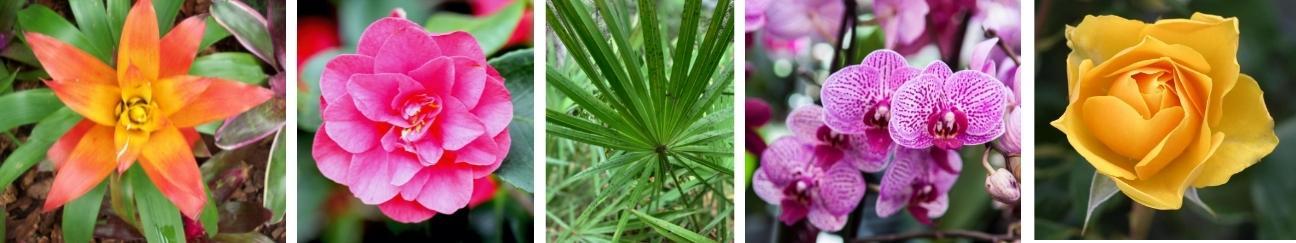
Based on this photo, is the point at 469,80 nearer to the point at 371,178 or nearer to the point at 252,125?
the point at 371,178

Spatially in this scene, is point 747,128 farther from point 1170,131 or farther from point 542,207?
point 1170,131

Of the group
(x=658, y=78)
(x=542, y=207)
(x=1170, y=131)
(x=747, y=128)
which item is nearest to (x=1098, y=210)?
(x=1170, y=131)

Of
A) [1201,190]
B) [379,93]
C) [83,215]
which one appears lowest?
[83,215]

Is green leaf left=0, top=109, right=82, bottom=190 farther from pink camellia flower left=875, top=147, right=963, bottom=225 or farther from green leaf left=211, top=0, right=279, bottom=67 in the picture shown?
pink camellia flower left=875, top=147, right=963, bottom=225

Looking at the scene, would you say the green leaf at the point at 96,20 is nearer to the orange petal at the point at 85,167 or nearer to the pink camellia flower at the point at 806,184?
the orange petal at the point at 85,167

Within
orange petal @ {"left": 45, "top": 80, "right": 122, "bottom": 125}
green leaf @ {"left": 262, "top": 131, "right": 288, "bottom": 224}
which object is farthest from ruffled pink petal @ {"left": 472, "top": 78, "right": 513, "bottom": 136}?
orange petal @ {"left": 45, "top": 80, "right": 122, "bottom": 125}

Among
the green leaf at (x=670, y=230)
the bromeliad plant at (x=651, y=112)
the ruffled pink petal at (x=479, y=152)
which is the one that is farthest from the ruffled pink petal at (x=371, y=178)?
the green leaf at (x=670, y=230)

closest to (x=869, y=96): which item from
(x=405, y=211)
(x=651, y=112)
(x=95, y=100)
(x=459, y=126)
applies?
(x=651, y=112)
